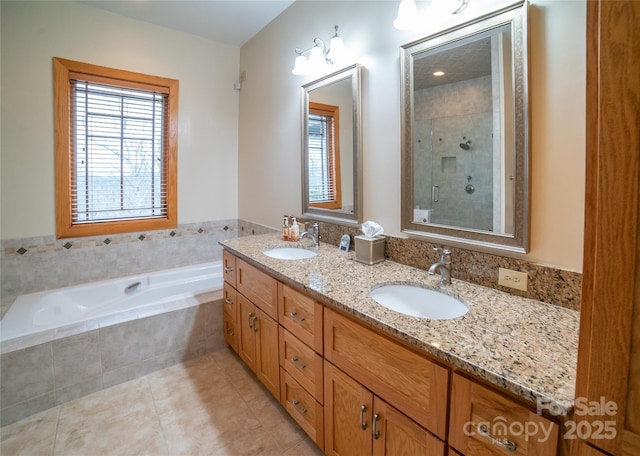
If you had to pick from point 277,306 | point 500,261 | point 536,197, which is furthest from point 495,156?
point 277,306

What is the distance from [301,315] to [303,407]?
47 centimetres

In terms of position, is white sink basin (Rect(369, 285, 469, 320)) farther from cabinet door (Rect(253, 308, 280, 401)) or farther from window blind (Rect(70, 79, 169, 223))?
window blind (Rect(70, 79, 169, 223))

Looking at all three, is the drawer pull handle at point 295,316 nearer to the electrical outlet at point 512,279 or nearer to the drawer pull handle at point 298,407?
the drawer pull handle at point 298,407

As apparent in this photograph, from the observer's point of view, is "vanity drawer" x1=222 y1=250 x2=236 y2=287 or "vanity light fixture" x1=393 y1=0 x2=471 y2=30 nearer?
"vanity light fixture" x1=393 y1=0 x2=471 y2=30

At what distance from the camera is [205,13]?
2.65 metres

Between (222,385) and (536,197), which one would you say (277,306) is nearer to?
(222,385)

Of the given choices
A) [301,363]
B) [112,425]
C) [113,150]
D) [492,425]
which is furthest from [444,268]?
[113,150]

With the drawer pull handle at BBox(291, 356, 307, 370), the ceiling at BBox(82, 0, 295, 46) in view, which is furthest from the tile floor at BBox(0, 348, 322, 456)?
the ceiling at BBox(82, 0, 295, 46)

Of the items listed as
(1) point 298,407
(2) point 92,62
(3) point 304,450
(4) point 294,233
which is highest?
(2) point 92,62

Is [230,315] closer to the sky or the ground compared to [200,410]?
closer to the sky

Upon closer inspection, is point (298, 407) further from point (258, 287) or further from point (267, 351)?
point (258, 287)

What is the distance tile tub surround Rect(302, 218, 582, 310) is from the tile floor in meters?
1.09

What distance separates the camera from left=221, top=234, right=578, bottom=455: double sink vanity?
30.6 inches

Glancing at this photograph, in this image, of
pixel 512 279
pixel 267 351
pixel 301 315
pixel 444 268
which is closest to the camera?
pixel 512 279
